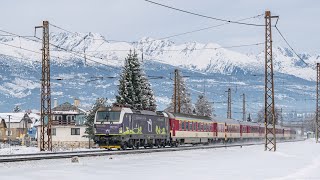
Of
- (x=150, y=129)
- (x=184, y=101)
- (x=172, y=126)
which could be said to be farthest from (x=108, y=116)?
(x=184, y=101)

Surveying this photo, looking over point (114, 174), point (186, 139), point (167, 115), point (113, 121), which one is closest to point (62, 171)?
point (114, 174)

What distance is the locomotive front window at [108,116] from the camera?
47.5 metres

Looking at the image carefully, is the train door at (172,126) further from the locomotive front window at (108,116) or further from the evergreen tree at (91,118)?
the evergreen tree at (91,118)

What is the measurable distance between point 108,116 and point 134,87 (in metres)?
30.9

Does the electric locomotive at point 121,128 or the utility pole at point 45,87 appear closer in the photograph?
the electric locomotive at point 121,128

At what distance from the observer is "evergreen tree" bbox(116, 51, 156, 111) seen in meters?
77.2

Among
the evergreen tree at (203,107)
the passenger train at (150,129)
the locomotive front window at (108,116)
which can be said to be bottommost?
the passenger train at (150,129)

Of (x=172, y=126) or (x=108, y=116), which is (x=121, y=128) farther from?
(x=172, y=126)

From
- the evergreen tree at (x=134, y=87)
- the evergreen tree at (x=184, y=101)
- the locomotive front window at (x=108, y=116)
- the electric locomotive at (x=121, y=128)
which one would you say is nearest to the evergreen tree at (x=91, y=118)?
the evergreen tree at (x=134, y=87)

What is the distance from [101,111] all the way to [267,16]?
15143mm

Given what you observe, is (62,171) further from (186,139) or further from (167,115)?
(186,139)

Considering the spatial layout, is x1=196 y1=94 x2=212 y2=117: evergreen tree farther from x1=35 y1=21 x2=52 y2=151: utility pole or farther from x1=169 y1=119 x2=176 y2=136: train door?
x1=35 y1=21 x2=52 y2=151: utility pole

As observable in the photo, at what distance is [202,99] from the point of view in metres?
136

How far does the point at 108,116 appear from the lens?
157ft
